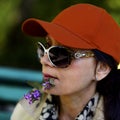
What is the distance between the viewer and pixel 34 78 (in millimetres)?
4809

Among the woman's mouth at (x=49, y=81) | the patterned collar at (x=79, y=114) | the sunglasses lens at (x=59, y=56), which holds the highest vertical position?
the sunglasses lens at (x=59, y=56)

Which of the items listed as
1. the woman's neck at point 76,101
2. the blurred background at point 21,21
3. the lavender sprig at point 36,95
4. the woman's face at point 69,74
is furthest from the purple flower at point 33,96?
the blurred background at point 21,21

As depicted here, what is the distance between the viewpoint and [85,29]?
2.82 metres

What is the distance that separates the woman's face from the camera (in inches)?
112

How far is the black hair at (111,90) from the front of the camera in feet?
9.61

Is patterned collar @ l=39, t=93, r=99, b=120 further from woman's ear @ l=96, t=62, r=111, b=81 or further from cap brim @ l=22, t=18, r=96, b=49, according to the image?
cap brim @ l=22, t=18, r=96, b=49

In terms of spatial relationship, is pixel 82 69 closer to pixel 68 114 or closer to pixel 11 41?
pixel 68 114

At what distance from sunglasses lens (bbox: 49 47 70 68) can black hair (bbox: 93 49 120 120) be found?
0.18 m

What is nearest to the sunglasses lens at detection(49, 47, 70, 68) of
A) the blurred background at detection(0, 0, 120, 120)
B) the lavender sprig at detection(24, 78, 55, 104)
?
the lavender sprig at detection(24, 78, 55, 104)

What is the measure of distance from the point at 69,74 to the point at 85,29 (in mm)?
252

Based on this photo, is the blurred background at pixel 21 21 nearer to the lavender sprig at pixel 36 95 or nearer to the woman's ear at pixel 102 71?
the lavender sprig at pixel 36 95

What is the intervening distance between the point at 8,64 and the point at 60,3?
1.03 meters

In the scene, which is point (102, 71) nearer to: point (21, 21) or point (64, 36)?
point (64, 36)

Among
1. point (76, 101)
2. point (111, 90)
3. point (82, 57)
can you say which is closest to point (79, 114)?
point (76, 101)
